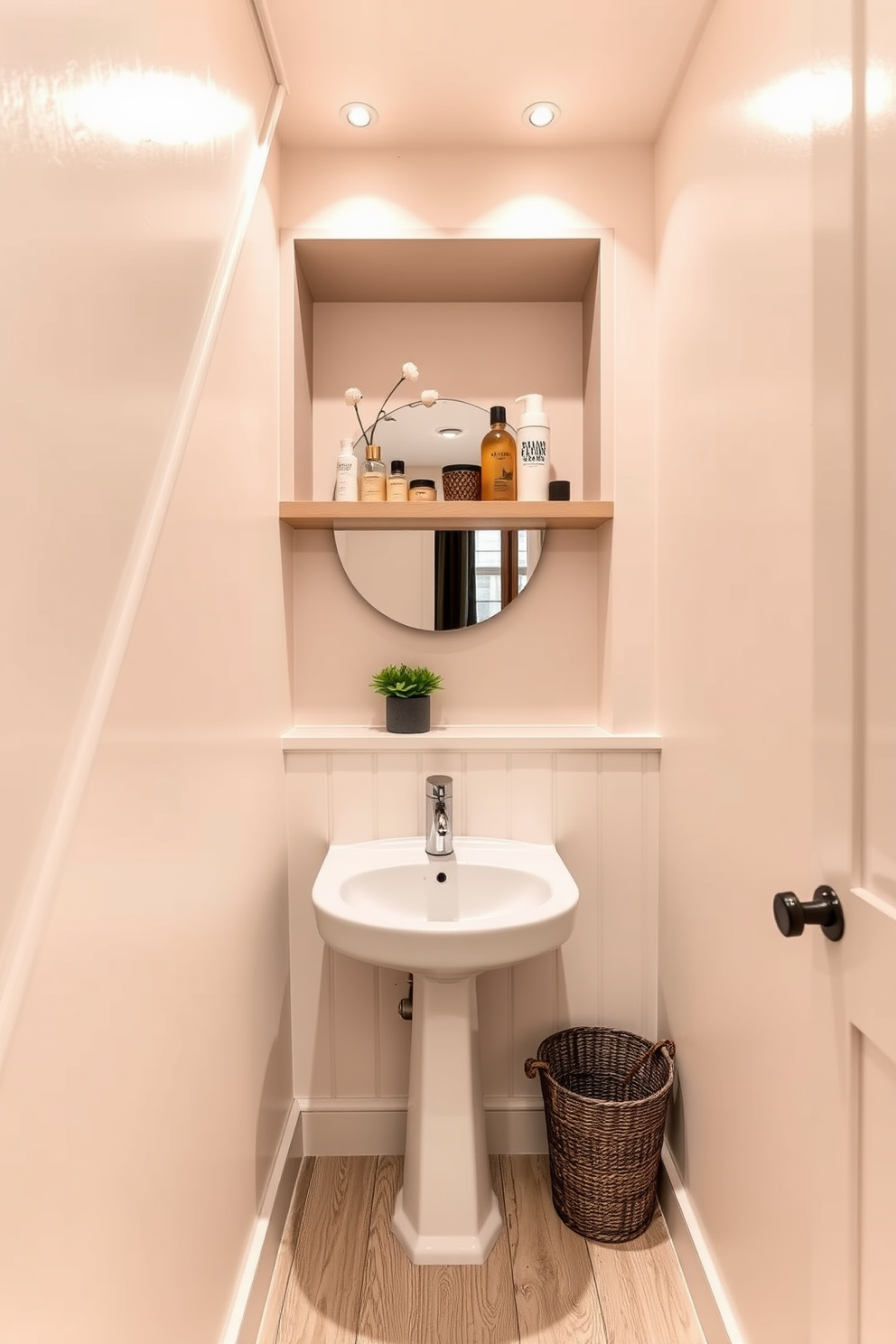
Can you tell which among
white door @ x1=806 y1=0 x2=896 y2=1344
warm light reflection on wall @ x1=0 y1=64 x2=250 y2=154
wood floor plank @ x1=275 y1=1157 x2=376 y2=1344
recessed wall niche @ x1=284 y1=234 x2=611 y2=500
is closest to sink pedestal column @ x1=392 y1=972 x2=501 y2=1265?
wood floor plank @ x1=275 y1=1157 x2=376 y2=1344

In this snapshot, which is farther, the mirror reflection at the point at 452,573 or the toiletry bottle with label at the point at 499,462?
the mirror reflection at the point at 452,573

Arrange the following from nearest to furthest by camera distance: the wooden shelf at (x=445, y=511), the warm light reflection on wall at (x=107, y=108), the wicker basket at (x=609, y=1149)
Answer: the warm light reflection on wall at (x=107, y=108) → the wicker basket at (x=609, y=1149) → the wooden shelf at (x=445, y=511)

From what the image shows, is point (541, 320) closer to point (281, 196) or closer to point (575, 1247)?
point (281, 196)

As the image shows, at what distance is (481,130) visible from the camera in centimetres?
175

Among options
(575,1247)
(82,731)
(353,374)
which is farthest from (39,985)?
(353,374)

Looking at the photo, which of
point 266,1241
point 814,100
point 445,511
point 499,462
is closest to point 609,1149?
point 266,1241

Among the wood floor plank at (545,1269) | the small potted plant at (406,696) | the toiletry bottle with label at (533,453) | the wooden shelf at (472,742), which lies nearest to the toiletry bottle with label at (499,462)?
the toiletry bottle with label at (533,453)

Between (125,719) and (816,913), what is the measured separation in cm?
78

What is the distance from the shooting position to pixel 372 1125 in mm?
1857

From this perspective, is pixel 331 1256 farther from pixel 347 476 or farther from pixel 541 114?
pixel 541 114

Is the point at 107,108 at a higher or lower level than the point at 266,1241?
higher

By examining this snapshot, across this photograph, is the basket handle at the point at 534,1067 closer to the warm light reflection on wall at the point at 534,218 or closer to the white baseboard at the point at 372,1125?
the white baseboard at the point at 372,1125

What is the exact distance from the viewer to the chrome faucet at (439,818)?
162 cm

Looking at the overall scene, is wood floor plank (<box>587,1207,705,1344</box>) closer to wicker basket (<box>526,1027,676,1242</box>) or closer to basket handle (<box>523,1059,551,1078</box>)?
wicker basket (<box>526,1027,676,1242</box>)
